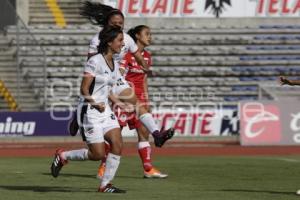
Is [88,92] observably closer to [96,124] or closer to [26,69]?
[96,124]

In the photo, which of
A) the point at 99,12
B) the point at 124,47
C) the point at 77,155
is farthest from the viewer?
the point at 124,47

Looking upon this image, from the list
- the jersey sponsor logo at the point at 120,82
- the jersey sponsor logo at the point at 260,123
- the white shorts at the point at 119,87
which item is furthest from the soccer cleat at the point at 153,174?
the jersey sponsor logo at the point at 260,123

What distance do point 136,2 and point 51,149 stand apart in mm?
10443

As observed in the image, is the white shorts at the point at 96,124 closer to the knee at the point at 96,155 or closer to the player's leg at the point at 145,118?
the knee at the point at 96,155

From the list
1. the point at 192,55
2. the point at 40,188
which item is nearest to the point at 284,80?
the point at 40,188

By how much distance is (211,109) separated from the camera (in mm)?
29109

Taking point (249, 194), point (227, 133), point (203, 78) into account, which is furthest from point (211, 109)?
point (249, 194)

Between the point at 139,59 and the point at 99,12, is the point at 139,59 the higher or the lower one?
the lower one

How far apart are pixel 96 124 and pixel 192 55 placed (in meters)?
22.6

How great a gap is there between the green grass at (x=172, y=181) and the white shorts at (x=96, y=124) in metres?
0.70

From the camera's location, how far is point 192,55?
3362 cm

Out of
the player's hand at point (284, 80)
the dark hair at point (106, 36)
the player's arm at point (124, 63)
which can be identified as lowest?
the player's arm at point (124, 63)

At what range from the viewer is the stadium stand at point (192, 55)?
1247 inches

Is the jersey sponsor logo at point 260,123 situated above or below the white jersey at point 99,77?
below
